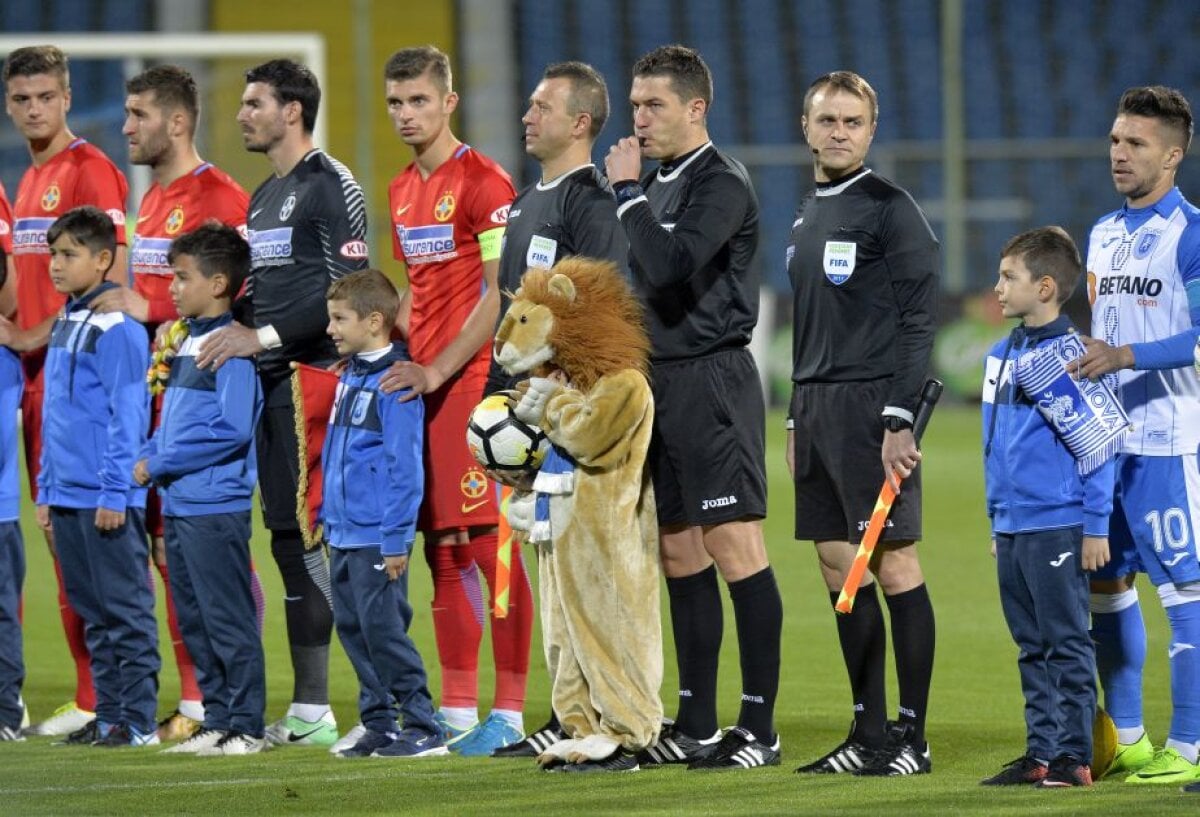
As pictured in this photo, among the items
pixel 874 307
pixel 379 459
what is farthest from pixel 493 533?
pixel 874 307

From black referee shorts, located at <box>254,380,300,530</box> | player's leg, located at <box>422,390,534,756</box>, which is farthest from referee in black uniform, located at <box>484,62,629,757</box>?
black referee shorts, located at <box>254,380,300,530</box>

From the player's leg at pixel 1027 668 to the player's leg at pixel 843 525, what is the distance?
368 mm

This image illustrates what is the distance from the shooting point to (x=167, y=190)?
6934mm

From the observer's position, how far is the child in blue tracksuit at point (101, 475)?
21.2 feet

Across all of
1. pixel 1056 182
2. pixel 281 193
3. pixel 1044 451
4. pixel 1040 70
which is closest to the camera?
pixel 1044 451

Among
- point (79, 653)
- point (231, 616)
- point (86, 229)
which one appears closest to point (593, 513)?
point (231, 616)

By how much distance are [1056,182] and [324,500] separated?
63.2 feet

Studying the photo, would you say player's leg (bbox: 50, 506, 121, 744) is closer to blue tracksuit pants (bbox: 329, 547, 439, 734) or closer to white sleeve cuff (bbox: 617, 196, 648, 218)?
blue tracksuit pants (bbox: 329, 547, 439, 734)

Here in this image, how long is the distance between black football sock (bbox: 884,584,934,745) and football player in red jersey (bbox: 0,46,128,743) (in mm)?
3116

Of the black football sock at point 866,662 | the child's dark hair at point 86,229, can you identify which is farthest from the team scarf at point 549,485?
the child's dark hair at point 86,229

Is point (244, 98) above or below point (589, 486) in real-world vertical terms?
above

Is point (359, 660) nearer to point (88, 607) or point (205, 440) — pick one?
point (205, 440)

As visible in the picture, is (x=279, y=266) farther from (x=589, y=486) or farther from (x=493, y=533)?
(x=589, y=486)

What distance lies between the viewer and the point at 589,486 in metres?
5.46
